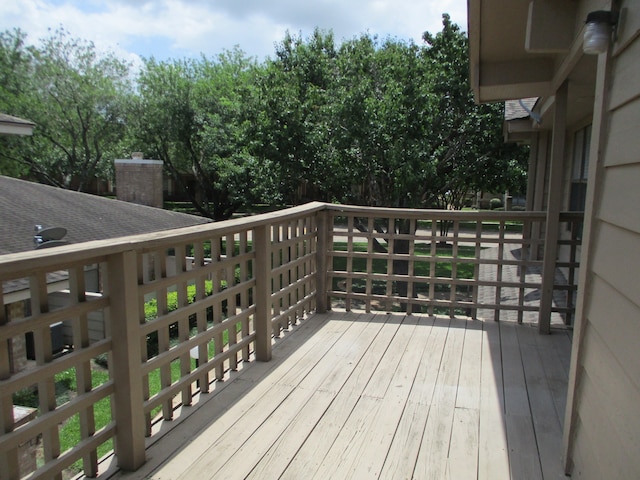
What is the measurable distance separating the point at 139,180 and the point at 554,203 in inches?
465

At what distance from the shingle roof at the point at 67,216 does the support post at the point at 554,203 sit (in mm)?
5516

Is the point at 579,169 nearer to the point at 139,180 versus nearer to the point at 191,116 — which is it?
the point at 139,180

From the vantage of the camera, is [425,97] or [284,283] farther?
[425,97]

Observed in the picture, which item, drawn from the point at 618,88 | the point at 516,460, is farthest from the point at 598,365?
Answer: the point at 618,88

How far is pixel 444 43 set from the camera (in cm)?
838

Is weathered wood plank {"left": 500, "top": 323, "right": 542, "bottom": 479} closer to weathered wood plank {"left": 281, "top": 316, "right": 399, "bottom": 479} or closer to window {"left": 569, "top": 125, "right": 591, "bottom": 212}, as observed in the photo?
weathered wood plank {"left": 281, "top": 316, "right": 399, "bottom": 479}

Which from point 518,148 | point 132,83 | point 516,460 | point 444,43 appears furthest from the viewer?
point 132,83

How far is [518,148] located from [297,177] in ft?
13.8

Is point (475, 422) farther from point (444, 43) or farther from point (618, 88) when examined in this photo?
point (444, 43)

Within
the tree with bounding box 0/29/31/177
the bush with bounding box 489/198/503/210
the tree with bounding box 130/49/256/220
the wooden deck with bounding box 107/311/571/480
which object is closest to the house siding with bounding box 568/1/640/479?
the wooden deck with bounding box 107/311/571/480

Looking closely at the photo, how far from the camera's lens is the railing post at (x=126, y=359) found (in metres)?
1.89

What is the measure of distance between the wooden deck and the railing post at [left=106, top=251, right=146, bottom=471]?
0.36 feet

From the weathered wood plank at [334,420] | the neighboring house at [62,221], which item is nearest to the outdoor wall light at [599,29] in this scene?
the weathered wood plank at [334,420]

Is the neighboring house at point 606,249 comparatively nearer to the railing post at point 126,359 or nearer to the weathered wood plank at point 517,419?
the weathered wood plank at point 517,419
